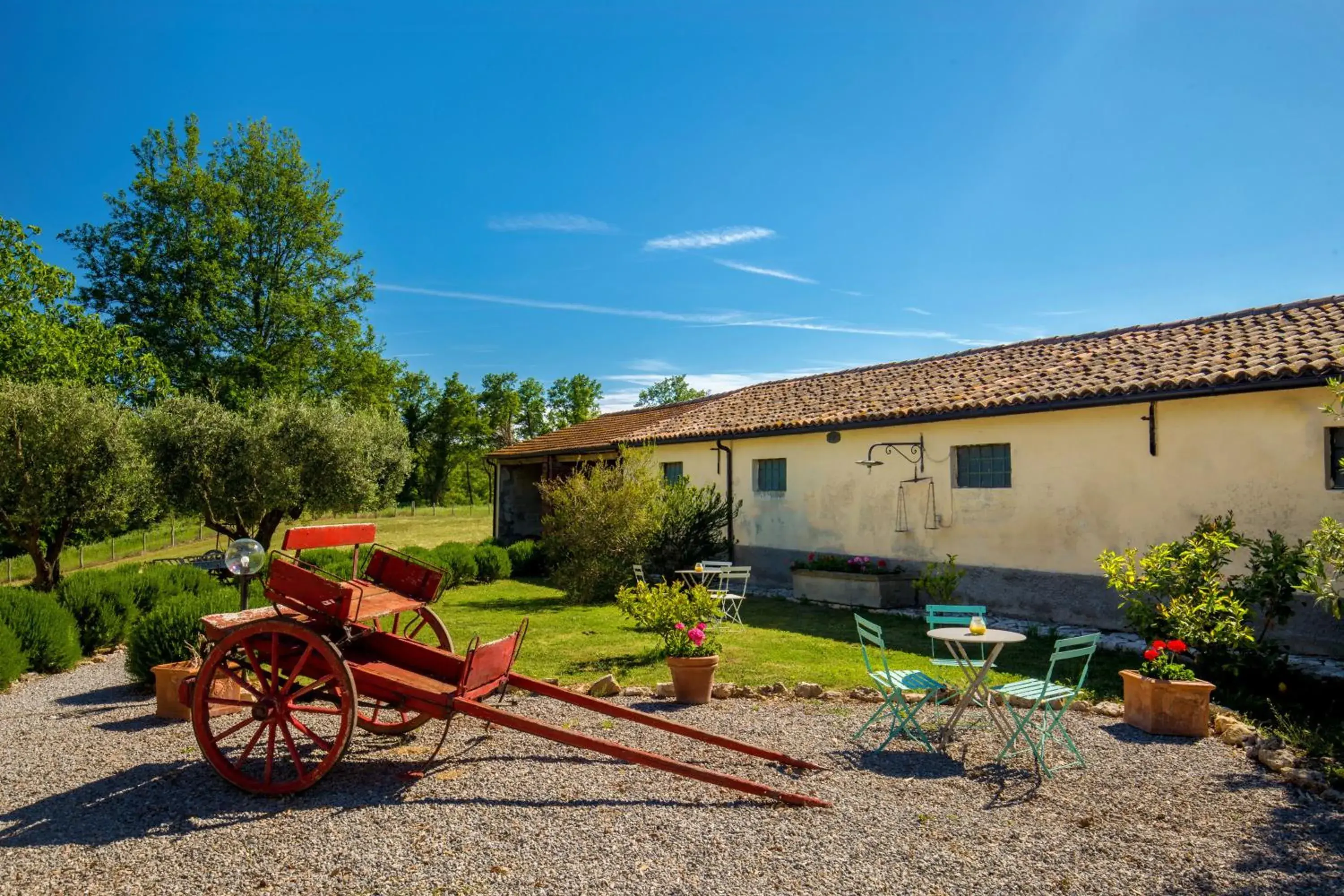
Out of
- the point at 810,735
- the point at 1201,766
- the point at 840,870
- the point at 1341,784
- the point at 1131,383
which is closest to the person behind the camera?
the point at 840,870

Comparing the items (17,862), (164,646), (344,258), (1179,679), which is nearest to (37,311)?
(344,258)

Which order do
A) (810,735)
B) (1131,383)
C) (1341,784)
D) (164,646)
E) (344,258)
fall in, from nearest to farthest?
(1341,784) → (810,735) → (164,646) → (1131,383) → (344,258)

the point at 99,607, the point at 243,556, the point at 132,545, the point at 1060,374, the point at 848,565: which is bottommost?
the point at 132,545

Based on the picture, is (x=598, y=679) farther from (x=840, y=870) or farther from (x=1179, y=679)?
(x=1179, y=679)

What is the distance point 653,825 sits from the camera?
3900 millimetres

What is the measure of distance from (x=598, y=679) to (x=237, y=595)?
464 centimetres

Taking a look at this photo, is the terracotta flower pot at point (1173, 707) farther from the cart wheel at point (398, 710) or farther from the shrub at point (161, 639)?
the shrub at point (161, 639)

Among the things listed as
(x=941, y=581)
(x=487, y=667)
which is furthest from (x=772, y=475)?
(x=487, y=667)

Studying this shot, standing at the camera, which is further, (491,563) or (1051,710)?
(491,563)

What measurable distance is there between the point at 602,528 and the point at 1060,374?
732 cm

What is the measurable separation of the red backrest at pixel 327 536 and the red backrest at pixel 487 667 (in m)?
0.96

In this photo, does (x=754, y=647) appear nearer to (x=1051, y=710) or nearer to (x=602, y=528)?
(x=1051, y=710)

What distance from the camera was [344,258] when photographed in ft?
86.3

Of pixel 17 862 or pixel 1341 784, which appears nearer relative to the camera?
pixel 17 862
